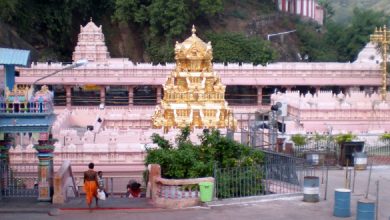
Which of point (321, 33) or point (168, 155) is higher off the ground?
point (321, 33)

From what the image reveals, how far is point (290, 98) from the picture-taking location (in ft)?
125

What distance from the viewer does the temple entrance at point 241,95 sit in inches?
1930

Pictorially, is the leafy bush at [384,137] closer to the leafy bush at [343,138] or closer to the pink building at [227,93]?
the leafy bush at [343,138]

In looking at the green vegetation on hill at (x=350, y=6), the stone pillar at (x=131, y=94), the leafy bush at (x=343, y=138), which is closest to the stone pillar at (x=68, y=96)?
the stone pillar at (x=131, y=94)

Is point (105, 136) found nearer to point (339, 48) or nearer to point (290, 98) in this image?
point (290, 98)

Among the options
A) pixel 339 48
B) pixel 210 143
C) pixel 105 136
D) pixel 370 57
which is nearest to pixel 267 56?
pixel 370 57

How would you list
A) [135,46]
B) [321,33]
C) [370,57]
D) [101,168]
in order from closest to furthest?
1. [101,168]
2. [370,57]
3. [135,46]
4. [321,33]

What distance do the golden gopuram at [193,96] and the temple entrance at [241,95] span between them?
15.0 m

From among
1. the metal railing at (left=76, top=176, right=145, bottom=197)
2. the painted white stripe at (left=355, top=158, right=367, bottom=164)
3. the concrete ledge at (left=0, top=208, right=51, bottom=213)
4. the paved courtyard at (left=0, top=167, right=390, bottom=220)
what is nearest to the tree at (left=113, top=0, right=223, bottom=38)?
the metal railing at (left=76, top=176, right=145, bottom=197)

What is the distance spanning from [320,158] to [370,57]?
31.0 meters

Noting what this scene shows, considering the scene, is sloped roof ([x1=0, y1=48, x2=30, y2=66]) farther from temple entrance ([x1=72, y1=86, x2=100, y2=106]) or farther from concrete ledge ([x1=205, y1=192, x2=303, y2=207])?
temple entrance ([x1=72, y1=86, x2=100, y2=106])

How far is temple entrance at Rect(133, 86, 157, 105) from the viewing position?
158ft

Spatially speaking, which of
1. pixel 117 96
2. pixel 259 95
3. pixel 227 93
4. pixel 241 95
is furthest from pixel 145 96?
pixel 259 95

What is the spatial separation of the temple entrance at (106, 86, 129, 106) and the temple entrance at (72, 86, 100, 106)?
757 millimetres
